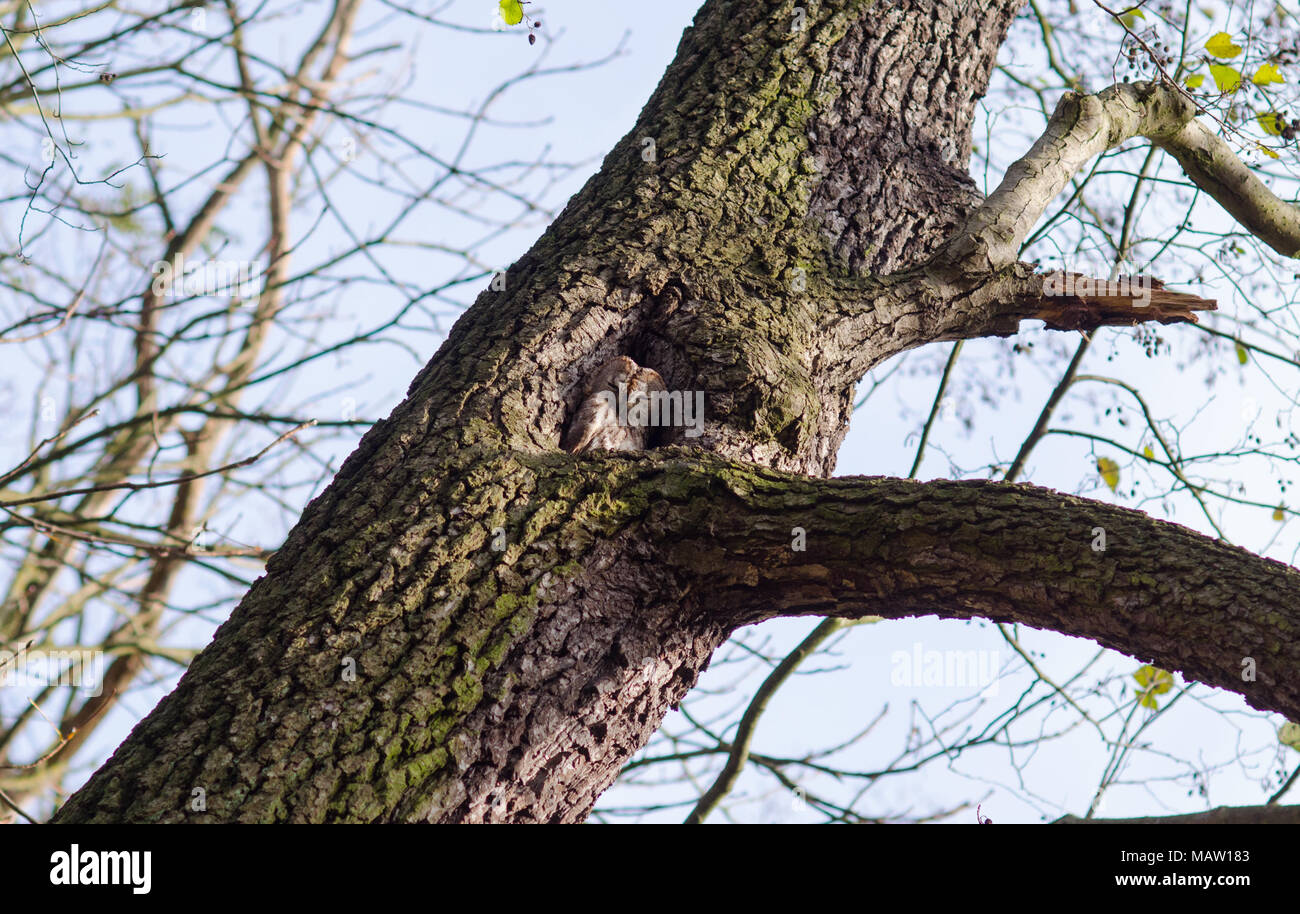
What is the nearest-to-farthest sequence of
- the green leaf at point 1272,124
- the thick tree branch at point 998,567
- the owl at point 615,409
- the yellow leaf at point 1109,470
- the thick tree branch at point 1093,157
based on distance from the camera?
the thick tree branch at point 998,567
the owl at point 615,409
the thick tree branch at point 1093,157
the green leaf at point 1272,124
the yellow leaf at point 1109,470

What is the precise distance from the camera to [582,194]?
8.77 ft

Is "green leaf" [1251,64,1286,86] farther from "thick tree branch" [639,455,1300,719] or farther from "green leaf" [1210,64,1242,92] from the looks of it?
"thick tree branch" [639,455,1300,719]

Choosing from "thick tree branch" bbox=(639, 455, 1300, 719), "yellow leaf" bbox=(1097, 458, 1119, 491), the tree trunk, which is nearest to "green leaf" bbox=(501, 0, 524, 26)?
the tree trunk

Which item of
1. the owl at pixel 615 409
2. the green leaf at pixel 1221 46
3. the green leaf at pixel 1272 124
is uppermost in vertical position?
the green leaf at pixel 1272 124

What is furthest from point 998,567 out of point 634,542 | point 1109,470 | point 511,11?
point 1109,470

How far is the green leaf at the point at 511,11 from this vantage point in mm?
2273

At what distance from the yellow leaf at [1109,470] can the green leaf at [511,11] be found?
3.28m

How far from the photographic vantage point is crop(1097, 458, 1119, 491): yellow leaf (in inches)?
173

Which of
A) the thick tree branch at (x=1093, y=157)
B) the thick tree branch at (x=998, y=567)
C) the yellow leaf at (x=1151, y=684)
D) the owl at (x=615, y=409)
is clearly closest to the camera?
the thick tree branch at (x=998, y=567)

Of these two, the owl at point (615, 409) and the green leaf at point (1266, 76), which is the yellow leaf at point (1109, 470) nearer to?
the green leaf at point (1266, 76)

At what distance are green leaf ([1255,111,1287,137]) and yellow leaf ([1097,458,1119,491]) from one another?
1.52 metres

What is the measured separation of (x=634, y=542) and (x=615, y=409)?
430 millimetres

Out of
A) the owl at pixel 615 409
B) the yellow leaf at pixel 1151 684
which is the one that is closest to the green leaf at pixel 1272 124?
the yellow leaf at pixel 1151 684
